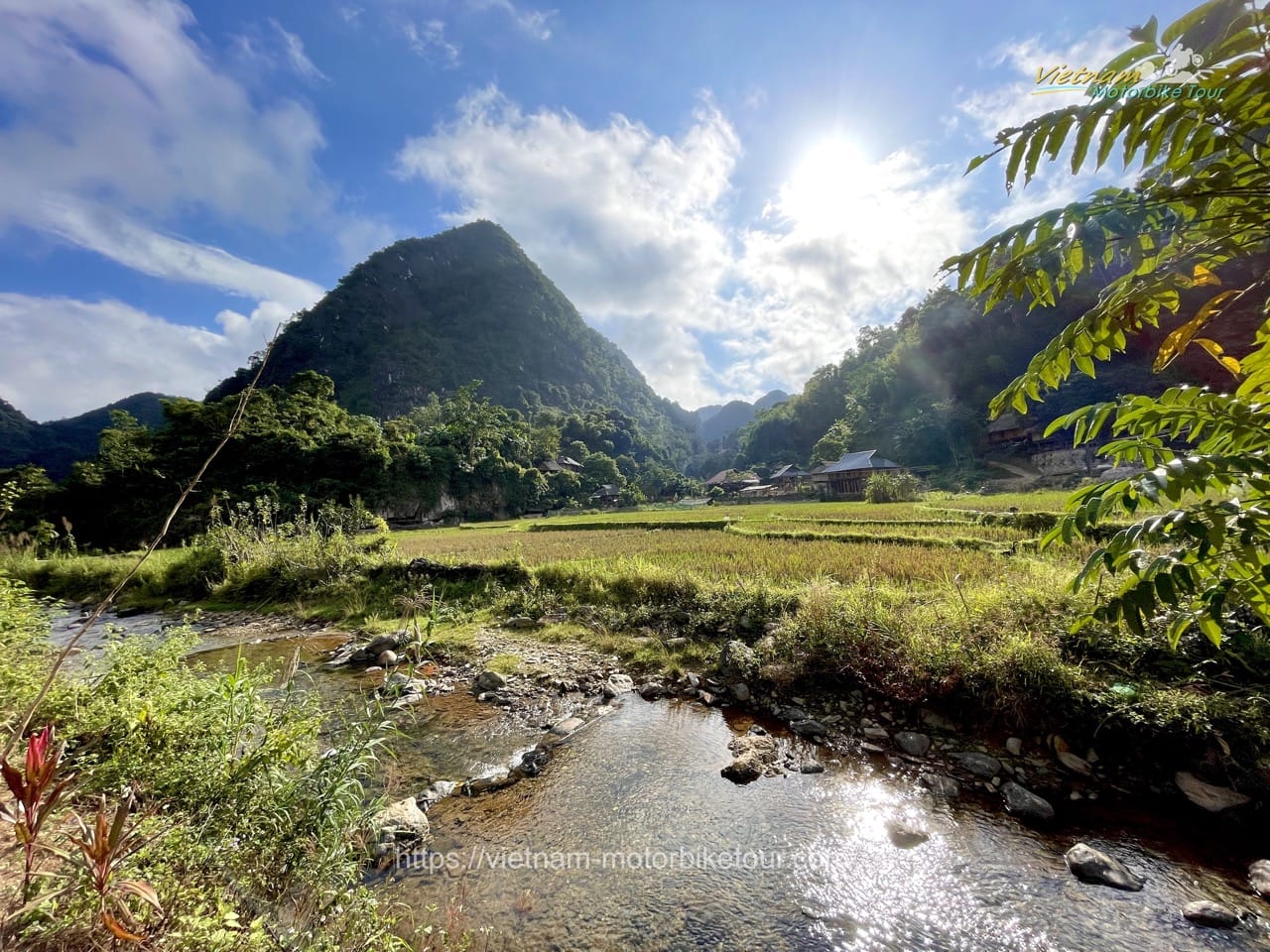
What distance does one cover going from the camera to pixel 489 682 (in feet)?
23.3

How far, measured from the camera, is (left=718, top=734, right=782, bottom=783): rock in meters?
4.84

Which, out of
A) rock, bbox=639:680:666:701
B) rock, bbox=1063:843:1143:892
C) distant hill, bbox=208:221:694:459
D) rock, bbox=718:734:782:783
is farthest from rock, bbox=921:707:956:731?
distant hill, bbox=208:221:694:459

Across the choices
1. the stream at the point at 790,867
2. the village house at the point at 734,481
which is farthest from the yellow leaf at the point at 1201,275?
the village house at the point at 734,481

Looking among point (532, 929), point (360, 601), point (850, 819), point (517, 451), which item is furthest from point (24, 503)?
point (850, 819)

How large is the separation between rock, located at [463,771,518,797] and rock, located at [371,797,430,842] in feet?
1.79

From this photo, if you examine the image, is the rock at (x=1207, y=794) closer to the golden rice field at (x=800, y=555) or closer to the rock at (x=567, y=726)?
the golden rice field at (x=800, y=555)

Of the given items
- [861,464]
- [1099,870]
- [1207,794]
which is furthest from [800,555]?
[861,464]

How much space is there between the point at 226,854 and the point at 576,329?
10554 centimetres

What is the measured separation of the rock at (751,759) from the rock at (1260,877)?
325cm

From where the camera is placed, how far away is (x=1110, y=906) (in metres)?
3.28

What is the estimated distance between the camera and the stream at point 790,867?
3184 millimetres

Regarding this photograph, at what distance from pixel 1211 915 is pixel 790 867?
2648mm

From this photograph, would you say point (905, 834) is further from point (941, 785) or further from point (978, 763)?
point (978, 763)

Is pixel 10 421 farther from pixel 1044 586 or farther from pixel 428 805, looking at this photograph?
pixel 1044 586
